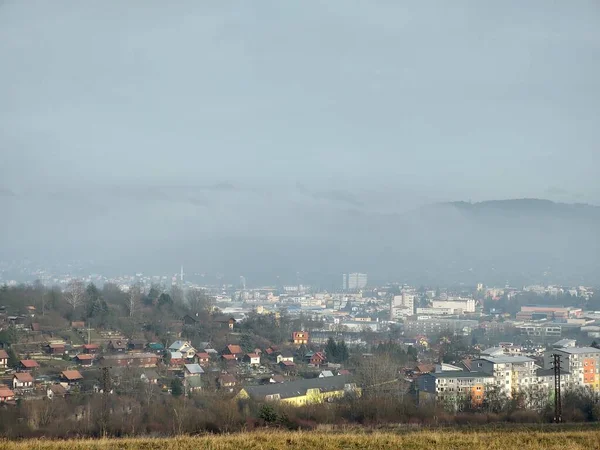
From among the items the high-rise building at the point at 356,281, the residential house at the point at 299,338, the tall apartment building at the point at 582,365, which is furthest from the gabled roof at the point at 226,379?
the high-rise building at the point at 356,281

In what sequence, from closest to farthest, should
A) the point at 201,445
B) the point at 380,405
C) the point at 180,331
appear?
the point at 201,445 < the point at 380,405 < the point at 180,331

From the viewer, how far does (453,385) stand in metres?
23.6

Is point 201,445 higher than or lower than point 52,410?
higher

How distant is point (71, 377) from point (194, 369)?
4611 millimetres

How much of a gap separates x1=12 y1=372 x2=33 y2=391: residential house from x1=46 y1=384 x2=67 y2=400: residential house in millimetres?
652

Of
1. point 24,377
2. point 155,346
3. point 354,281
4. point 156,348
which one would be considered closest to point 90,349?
point 156,348

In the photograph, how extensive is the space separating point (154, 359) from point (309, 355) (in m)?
7.17

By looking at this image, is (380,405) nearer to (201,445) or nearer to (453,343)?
(201,445)

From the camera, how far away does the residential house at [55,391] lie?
21.7m

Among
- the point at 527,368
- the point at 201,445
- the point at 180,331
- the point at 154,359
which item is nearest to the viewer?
the point at 201,445

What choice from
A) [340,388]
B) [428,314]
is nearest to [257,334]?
[340,388]

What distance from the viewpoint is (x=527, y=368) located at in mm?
25953

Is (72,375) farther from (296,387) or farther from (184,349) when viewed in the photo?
(184,349)

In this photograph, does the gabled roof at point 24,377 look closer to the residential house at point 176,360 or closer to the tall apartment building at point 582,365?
the residential house at point 176,360
